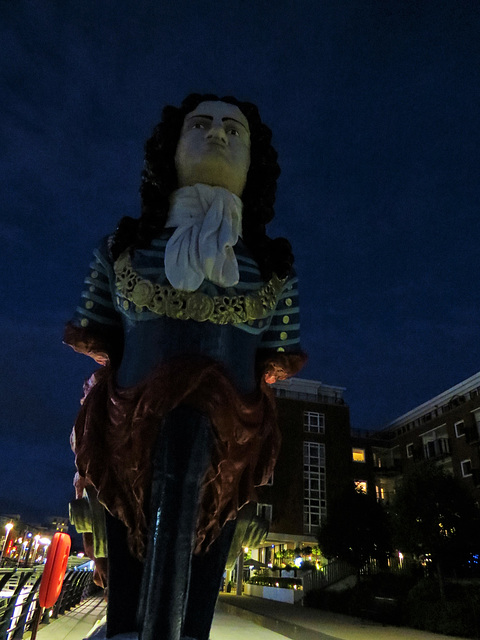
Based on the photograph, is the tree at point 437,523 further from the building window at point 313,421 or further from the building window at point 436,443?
the building window at point 313,421

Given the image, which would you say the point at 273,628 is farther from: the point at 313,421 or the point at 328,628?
the point at 313,421

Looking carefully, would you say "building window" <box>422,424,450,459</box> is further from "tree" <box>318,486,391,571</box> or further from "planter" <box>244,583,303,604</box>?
"planter" <box>244,583,303,604</box>

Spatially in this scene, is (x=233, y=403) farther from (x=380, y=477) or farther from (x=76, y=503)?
(x=380, y=477)

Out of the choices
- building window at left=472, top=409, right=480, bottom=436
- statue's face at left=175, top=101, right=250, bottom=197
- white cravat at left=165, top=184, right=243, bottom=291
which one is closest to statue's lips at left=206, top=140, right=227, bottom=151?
statue's face at left=175, top=101, right=250, bottom=197

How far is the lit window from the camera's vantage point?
25.0 metres

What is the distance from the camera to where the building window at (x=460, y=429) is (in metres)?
25.8

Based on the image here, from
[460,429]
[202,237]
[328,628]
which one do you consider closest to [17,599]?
[202,237]

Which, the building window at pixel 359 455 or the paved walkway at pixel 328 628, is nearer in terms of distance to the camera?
the paved walkway at pixel 328 628

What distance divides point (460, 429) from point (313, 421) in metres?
8.13

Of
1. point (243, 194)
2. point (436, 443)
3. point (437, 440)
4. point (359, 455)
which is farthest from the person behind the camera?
point (359, 455)

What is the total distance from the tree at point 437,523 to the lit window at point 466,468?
29.9ft

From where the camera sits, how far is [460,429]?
85.7 feet

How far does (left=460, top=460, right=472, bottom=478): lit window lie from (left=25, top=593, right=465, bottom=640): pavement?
498 inches

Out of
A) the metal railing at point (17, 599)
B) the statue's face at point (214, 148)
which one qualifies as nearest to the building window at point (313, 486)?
the metal railing at point (17, 599)
